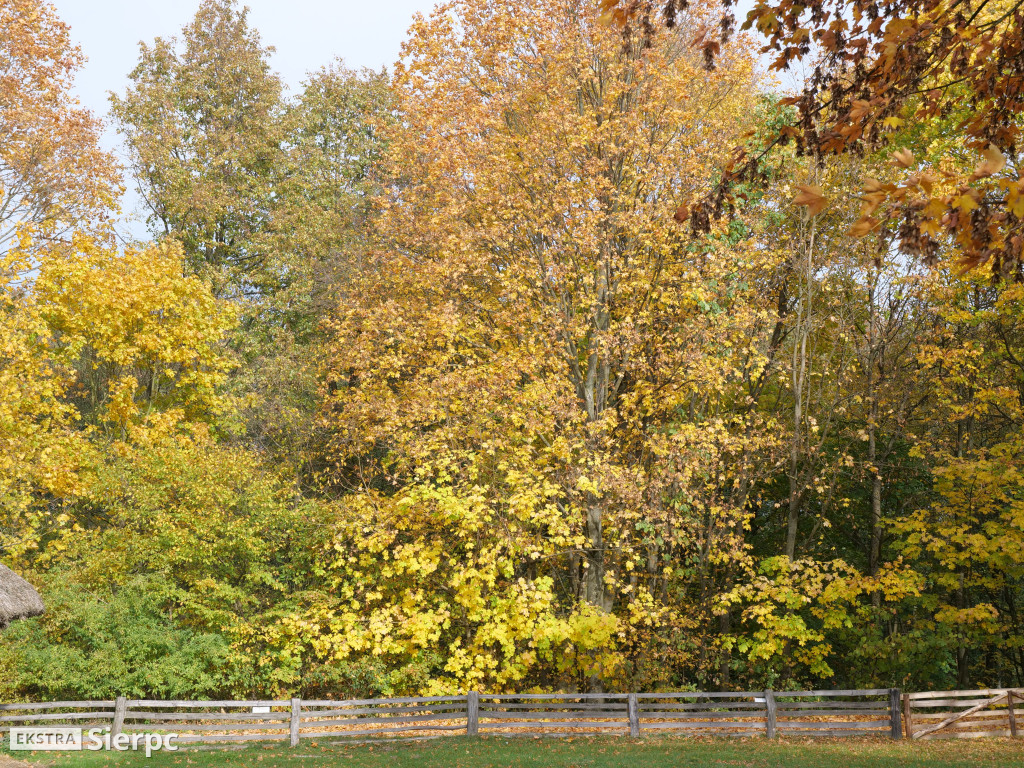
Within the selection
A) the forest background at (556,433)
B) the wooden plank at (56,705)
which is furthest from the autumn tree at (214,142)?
the wooden plank at (56,705)

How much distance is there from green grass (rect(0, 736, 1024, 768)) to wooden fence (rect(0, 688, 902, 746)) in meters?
0.29

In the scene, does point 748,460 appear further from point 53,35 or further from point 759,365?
point 53,35

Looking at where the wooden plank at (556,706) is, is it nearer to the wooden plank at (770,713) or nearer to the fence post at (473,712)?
the fence post at (473,712)

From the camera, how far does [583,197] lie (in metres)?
14.5

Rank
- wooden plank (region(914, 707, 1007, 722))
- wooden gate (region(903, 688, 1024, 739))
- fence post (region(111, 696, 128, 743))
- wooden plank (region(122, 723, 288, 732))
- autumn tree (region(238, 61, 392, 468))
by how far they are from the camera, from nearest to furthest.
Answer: fence post (region(111, 696, 128, 743))
wooden plank (region(122, 723, 288, 732))
wooden gate (region(903, 688, 1024, 739))
wooden plank (region(914, 707, 1007, 722))
autumn tree (region(238, 61, 392, 468))

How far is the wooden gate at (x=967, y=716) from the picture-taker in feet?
46.4

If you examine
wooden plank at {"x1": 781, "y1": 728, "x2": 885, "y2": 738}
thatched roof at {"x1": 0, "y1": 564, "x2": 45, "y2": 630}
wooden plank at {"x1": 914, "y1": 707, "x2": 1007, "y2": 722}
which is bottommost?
wooden plank at {"x1": 781, "y1": 728, "x2": 885, "y2": 738}

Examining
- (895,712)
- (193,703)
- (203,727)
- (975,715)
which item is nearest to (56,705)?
(193,703)

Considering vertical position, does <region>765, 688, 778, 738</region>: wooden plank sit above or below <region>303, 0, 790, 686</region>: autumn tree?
below

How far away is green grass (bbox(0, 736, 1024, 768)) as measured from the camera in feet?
37.8

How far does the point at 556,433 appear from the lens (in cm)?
1493

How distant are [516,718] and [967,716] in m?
8.01

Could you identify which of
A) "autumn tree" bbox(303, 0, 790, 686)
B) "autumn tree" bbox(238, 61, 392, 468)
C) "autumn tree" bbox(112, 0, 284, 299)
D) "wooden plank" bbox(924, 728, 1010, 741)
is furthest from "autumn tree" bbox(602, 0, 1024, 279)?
"autumn tree" bbox(112, 0, 284, 299)

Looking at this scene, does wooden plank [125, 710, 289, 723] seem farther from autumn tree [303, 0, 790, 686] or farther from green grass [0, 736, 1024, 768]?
autumn tree [303, 0, 790, 686]
